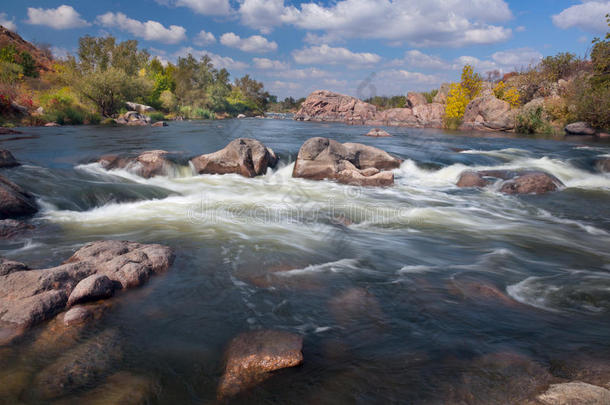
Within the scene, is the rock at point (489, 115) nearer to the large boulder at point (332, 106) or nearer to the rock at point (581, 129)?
the rock at point (581, 129)

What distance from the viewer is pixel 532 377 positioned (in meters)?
3.01

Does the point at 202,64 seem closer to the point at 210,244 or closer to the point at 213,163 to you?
the point at 213,163

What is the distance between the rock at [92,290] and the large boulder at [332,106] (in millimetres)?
77010

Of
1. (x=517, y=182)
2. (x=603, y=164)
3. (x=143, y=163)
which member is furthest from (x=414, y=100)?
(x=143, y=163)

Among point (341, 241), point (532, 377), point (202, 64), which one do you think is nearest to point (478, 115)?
point (341, 241)

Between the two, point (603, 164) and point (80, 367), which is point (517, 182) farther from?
point (80, 367)

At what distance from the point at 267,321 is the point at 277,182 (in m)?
8.89

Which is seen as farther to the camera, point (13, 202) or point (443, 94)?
point (443, 94)

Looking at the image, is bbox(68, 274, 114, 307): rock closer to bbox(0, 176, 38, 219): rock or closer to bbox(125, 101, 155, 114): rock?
bbox(0, 176, 38, 219): rock

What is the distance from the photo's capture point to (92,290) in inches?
161

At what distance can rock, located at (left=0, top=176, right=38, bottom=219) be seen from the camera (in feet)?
23.7

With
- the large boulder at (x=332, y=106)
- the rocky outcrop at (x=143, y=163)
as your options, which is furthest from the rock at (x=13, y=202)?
the large boulder at (x=332, y=106)

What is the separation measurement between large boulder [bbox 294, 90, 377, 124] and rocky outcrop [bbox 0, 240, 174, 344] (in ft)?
250

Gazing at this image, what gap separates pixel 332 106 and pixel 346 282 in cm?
8408
